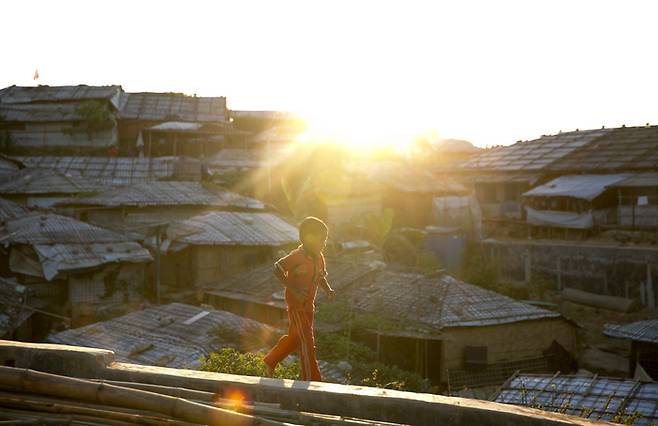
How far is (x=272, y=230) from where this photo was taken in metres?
23.0

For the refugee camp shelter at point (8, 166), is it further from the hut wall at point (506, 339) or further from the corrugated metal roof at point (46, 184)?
the hut wall at point (506, 339)

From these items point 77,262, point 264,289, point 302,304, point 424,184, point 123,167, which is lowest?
point 264,289

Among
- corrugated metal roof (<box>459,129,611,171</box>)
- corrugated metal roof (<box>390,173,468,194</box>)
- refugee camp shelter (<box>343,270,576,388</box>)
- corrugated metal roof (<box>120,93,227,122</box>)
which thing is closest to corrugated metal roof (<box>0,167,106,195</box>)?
corrugated metal roof (<box>120,93,227,122</box>)

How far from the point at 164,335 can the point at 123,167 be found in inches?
749

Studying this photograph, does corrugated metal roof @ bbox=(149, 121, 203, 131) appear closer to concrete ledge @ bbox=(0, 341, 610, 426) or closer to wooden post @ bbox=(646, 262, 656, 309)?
wooden post @ bbox=(646, 262, 656, 309)

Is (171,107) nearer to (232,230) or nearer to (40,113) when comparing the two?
(40,113)

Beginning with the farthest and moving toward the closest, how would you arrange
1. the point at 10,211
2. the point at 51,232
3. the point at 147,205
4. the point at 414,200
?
the point at 414,200 → the point at 147,205 → the point at 10,211 → the point at 51,232

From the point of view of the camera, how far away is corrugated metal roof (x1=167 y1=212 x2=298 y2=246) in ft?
69.5

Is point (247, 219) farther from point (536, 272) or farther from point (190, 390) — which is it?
point (190, 390)

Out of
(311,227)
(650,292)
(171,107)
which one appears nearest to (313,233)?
(311,227)

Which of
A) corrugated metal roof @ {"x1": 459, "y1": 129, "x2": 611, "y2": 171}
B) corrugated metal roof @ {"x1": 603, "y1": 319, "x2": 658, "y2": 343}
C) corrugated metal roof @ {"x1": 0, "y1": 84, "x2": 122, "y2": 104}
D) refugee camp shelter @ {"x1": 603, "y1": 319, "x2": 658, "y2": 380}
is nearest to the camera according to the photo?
corrugated metal roof @ {"x1": 603, "y1": 319, "x2": 658, "y2": 343}

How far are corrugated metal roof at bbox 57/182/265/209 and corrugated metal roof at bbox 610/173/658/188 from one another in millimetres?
13884

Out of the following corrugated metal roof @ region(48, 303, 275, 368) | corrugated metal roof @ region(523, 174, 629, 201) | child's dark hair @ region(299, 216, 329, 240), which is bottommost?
corrugated metal roof @ region(48, 303, 275, 368)

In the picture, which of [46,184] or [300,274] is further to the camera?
[46,184]
